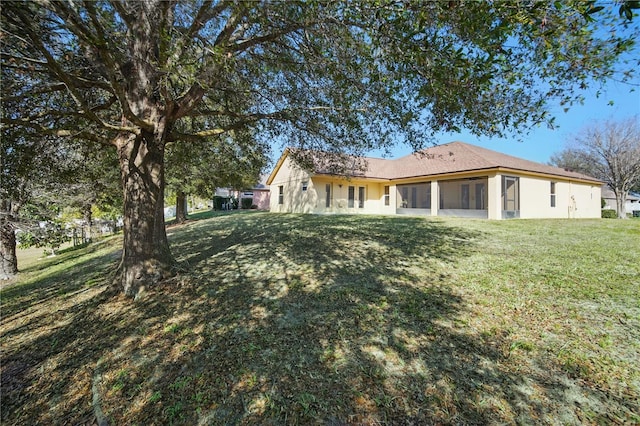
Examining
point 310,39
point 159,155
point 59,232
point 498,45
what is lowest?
point 59,232

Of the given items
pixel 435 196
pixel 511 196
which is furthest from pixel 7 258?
pixel 511 196

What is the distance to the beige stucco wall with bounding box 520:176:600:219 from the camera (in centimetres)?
1582

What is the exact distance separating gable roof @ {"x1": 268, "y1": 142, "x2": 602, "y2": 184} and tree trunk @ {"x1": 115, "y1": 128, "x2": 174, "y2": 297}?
27.4ft

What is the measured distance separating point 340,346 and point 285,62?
4373 mm

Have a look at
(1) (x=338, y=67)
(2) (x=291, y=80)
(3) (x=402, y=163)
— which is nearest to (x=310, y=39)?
(1) (x=338, y=67)

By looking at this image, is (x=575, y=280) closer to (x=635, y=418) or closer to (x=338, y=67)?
(x=635, y=418)

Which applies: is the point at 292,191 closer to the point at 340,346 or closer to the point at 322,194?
the point at 322,194

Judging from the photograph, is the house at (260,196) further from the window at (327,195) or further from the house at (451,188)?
the window at (327,195)

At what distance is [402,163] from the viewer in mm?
22000

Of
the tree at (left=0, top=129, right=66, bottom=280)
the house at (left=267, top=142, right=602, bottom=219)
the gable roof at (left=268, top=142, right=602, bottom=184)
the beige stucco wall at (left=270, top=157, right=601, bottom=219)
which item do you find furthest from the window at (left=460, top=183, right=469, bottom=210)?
the tree at (left=0, top=129, right=66, bottom=280)

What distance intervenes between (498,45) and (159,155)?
5247 millimetres

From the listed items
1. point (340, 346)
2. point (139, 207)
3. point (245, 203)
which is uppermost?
point (245, 203)

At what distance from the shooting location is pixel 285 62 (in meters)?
4.82

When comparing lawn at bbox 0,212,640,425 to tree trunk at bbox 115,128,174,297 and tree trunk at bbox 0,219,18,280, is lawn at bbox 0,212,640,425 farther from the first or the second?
tree trunk at bbox 0,219,18,280
